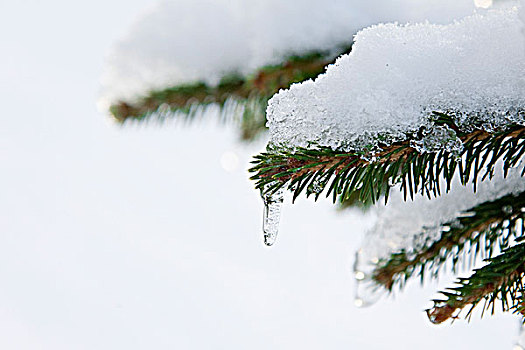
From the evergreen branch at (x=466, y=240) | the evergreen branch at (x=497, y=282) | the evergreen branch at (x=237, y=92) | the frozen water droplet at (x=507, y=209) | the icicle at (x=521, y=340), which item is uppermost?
the evergreen branch at (x=237, y=92)

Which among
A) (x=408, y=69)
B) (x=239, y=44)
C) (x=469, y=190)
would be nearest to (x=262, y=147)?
(x=239, y=44)

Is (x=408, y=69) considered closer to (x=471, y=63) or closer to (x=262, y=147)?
(x=471, y=63)

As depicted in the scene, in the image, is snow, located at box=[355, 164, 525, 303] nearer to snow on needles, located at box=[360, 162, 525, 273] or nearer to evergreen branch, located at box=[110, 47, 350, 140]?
snow on needles, located at box=[360, 162, 525, 273]

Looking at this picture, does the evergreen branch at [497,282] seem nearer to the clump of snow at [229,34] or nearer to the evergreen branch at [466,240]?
the evergreen branch at [466,240]

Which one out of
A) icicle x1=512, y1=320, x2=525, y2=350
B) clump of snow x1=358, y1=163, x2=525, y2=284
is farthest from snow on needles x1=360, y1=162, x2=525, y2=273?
icicle x1=512, y1=320, x2=525, y2=350

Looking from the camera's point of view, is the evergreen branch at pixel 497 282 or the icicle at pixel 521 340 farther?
the icicle at pixel 521 340

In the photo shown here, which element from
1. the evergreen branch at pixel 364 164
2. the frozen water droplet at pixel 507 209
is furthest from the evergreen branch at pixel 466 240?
the evergreen branch at pixel 364 164
